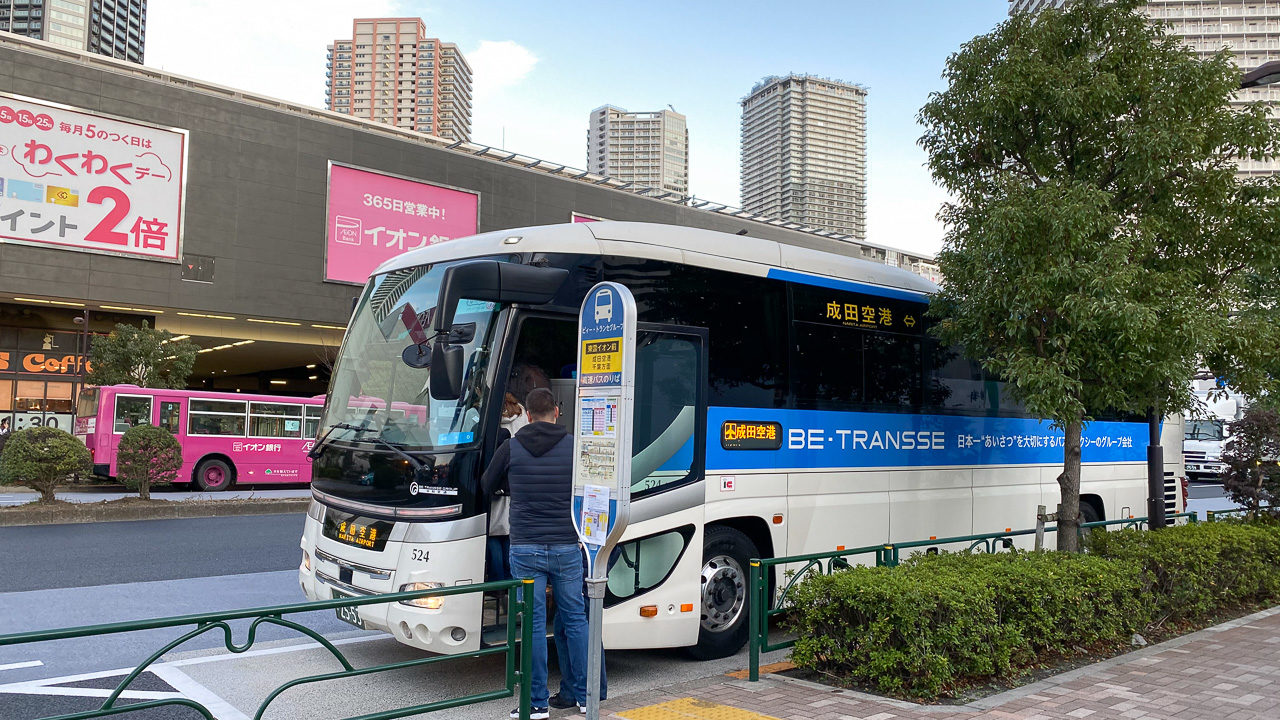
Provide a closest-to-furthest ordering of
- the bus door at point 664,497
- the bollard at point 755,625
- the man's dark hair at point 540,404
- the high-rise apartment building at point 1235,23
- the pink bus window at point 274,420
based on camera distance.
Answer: the man's dark hair at point 540,404 → the bollard at point 755,625 → the bus door at point 664,497 → the pink bus window at point 274,420 → the high-rise apartment building at point 1235,23

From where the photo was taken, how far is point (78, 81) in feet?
92.7

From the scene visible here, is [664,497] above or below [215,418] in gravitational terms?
below

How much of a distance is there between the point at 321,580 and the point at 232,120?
96.5 ft

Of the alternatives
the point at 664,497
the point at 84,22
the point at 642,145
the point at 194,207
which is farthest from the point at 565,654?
the point at 84,22

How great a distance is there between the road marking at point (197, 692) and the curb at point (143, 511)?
843 cm

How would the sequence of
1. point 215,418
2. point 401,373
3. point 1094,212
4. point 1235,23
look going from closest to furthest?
point 401,373 → point 1094,212 → point 215,418 → point 1235,23

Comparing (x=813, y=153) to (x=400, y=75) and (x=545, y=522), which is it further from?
(x=545, y=522)

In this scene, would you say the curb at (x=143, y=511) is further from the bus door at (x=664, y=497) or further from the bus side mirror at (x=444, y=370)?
the bus side mirror at (x=444, y=370)

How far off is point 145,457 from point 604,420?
54.0ft

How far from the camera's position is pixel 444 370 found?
551 cm

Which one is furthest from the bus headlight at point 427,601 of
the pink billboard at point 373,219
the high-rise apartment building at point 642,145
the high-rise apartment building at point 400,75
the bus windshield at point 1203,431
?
the high-rise apartment building at point 400,75

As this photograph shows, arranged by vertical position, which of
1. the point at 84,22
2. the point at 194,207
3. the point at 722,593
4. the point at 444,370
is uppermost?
the point at 84,22

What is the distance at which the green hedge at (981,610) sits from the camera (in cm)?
583

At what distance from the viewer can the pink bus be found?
21.9 metres
